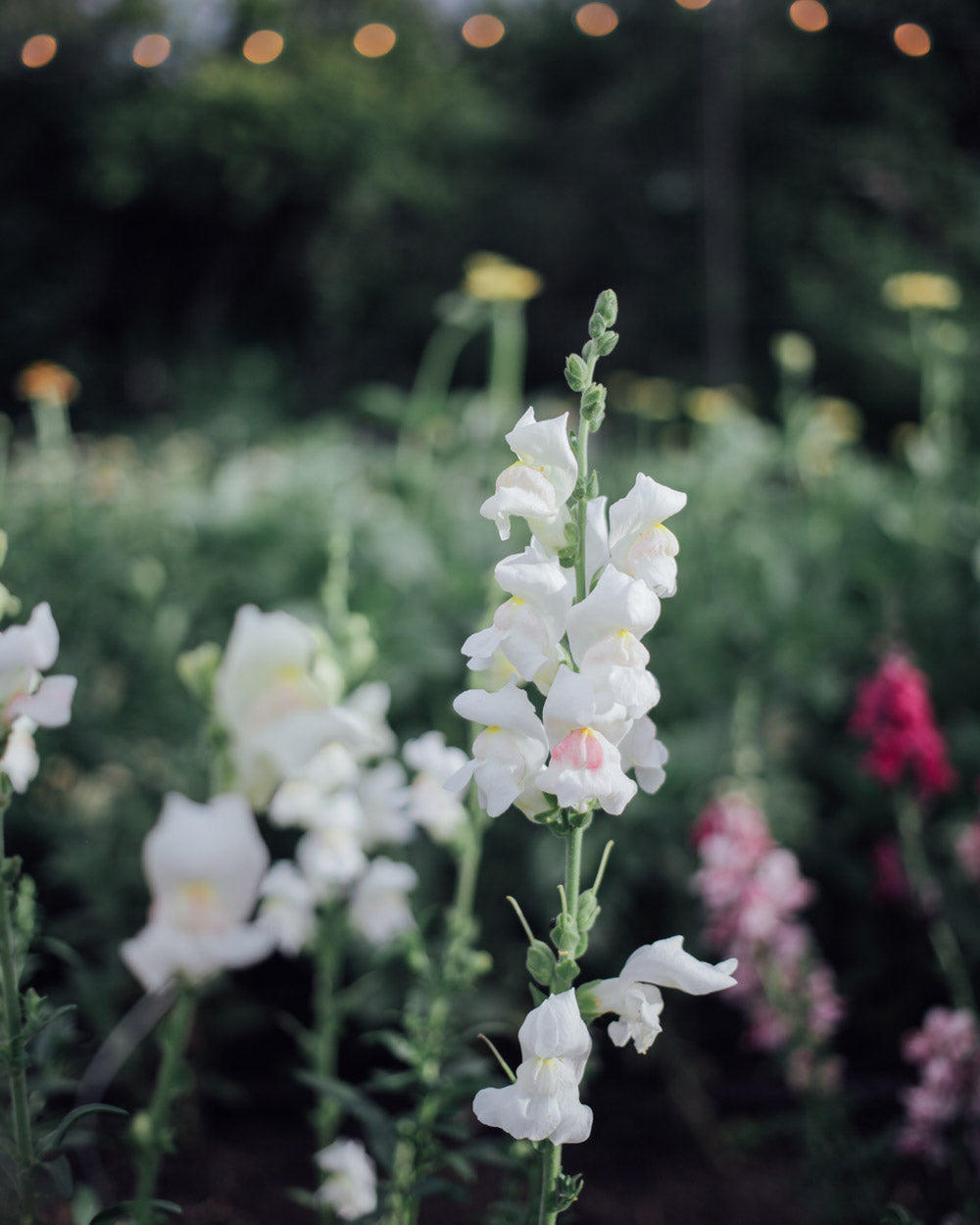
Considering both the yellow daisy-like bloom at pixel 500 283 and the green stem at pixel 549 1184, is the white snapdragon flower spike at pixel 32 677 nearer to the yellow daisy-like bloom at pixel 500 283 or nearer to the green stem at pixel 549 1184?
the green stem at pixel 549 1184

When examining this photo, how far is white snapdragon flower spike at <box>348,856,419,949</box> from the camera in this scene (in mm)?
1344

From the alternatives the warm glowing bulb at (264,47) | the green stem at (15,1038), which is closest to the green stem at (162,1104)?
the green stem at (15,1038)

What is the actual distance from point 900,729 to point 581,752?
1.07 meters

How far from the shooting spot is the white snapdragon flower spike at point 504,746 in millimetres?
782

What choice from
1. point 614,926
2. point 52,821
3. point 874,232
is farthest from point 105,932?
point 874,232

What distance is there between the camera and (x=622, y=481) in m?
3.48

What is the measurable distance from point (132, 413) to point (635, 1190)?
47.3ft

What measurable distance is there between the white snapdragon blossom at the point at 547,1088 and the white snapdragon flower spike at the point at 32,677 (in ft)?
1.35

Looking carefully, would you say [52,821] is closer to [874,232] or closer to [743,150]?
[874,232]

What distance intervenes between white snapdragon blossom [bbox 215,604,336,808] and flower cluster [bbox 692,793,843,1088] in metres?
0.96

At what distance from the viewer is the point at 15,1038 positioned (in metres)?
0.77

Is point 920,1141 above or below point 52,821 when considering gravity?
above

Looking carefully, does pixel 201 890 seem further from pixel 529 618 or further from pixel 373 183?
pixel 373 183

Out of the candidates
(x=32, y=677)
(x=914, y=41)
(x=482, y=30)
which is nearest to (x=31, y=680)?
(x=32, y=677)
